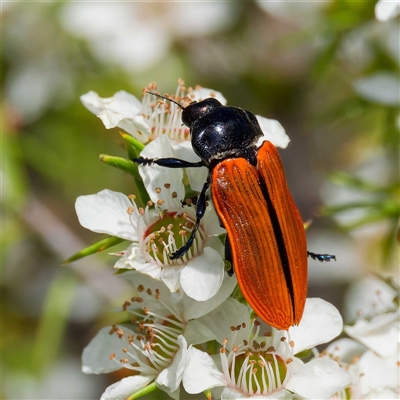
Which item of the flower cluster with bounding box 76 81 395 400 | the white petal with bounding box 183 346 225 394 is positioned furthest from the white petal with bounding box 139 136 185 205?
the white petal with bounding box 183 346 225 394

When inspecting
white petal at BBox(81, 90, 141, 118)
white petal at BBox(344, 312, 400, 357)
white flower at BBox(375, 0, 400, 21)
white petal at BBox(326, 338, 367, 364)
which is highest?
white flower at BBox(375, 0, 400, 21)

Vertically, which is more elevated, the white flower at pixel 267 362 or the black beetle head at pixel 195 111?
the black beetle head at pixel 195 111

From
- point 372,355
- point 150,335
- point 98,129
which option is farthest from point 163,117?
point 98,129

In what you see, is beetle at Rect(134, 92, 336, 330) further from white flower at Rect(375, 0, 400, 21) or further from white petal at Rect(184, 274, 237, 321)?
white flower at Rect(375, 0, 400, 21)

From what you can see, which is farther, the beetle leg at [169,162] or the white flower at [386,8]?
the white flower at [386,8]

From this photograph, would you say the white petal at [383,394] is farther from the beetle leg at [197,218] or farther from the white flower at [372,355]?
the beetle leg at [197,218]

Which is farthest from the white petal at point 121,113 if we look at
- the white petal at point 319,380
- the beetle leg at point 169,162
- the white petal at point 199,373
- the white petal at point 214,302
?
the white petal at point 319,380

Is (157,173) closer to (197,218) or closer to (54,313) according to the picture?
(197,218)
